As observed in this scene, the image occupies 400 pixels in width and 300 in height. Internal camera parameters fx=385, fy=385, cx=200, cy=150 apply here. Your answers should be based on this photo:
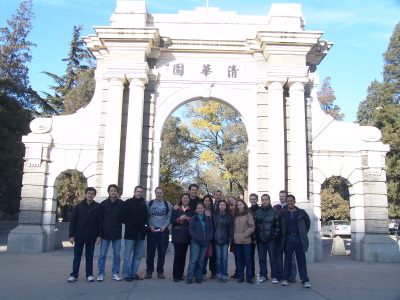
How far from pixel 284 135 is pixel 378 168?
2.84 metres

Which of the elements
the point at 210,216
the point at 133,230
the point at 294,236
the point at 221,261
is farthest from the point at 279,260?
the point at 133,230

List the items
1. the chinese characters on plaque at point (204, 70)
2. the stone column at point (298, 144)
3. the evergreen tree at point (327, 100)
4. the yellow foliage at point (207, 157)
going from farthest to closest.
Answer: the evergreen tree at point (327, 100) → the yellow foliage at point (207, 157) → the chinese characters on plaque at point (204, 70) → the stone column at point (298, 144)

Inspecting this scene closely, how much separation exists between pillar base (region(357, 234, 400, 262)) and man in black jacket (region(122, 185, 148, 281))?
661cm

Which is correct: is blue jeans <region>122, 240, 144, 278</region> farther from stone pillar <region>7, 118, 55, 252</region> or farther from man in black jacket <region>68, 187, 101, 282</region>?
stone pillar <region>7, 118, 55, 252</region>

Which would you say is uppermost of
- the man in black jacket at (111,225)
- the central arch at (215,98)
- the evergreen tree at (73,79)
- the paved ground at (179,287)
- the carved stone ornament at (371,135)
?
the evergreen tree at (73,79)

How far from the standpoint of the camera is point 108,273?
24.1ft

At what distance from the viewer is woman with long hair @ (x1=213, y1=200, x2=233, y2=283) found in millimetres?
6602

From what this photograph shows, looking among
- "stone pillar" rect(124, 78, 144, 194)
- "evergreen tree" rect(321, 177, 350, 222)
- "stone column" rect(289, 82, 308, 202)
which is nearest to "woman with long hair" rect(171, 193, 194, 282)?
"stone pillar" rect(124, 78, 144, 194)

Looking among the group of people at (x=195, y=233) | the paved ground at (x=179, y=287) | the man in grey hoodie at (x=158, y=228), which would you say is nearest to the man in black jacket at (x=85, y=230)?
the group of people at (x=195, y=233)

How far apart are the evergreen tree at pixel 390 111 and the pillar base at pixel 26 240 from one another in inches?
725

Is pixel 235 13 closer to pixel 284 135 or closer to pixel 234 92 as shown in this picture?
pixel 234 92

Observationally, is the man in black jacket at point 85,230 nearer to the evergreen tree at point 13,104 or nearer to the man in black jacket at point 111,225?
the man in black jacket at point 111,225

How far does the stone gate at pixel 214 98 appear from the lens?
35.0ft

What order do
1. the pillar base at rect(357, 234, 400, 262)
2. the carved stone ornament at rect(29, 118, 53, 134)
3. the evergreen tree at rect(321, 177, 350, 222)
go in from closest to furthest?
the pillar base at rect(357, 234, 400, 262) < the carved stone ornament at rect(29, 118, 53, 134) < the evergreen tree at rect(321, 177, 350, 222)
